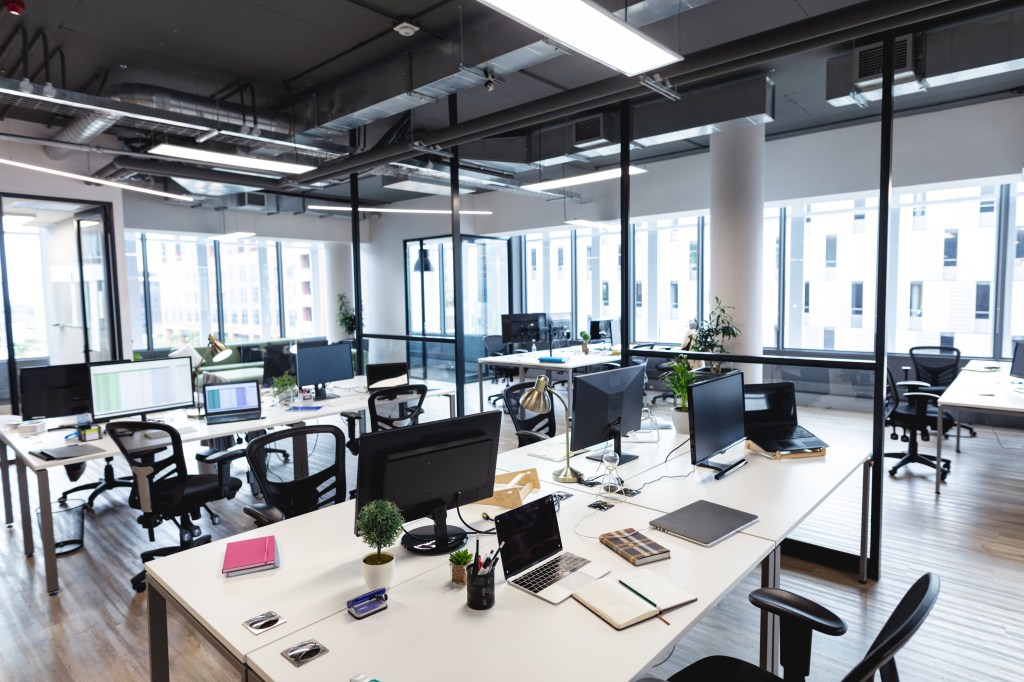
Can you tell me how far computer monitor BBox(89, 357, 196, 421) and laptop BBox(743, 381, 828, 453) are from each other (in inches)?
158

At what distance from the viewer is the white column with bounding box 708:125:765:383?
20.9ft

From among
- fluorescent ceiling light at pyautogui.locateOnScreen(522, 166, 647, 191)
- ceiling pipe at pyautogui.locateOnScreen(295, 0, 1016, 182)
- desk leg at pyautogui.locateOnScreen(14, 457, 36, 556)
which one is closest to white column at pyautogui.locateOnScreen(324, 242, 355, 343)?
fluorescent ceiling light at pyautogui.locateOnScreen(522, 166, 647, 191)

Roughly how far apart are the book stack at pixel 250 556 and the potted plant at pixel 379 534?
1.35ft

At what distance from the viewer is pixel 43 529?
329 cm

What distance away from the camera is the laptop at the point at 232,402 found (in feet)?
14.3

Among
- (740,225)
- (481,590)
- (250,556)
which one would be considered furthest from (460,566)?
(740,225)

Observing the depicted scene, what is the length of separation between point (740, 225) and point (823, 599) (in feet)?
14.3

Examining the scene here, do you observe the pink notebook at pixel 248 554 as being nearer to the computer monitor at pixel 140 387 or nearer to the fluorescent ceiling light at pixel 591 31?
the fluorescent ceiling light at pixel 591 31

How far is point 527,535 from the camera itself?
193 centimetres

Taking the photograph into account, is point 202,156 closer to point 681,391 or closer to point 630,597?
point 681,391

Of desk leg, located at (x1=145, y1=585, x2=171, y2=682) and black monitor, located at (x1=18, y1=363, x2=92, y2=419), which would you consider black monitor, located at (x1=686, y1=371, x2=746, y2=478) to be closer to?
desk leg, located at (x1=145, y1=585, x2=171, y2=682)

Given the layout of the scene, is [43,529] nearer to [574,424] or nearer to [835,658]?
[574,424]

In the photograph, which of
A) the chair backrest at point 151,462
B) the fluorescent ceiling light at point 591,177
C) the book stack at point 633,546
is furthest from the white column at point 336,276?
the book stack at point 633,546

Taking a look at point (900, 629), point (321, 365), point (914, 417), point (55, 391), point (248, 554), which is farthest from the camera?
point (321, 365)
